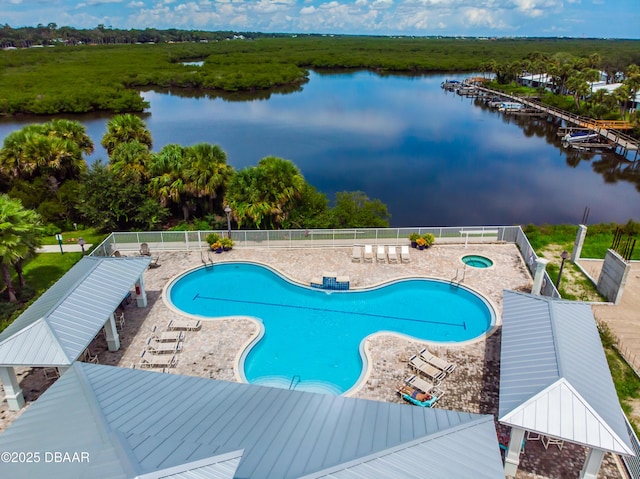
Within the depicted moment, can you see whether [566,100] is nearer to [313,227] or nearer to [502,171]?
[502,171]

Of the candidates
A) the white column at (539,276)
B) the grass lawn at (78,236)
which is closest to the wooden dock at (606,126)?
the white column at (539,276)

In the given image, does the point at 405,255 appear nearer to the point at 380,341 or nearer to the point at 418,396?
the point at 380,341

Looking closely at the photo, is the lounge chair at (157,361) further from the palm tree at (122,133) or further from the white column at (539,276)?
the palm tree at (122,133)

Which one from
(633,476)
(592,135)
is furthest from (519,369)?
(592,135)

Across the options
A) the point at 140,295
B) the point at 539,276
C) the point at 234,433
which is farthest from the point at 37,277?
the point at 539,276

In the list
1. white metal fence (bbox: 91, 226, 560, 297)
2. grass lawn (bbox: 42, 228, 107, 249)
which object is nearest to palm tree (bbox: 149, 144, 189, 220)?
white metal fence (bbox: 91, 226, 560, 297)

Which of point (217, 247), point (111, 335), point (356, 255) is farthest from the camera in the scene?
point (217, 247)

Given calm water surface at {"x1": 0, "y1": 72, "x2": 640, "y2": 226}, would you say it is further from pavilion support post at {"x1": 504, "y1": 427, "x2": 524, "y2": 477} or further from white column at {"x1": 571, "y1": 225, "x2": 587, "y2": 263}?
pavilion support post at {"x1": 504, "y1": 427, "x2": 524, "y2": 477}
